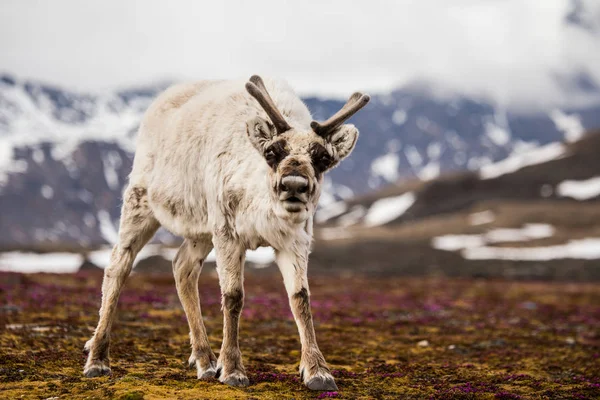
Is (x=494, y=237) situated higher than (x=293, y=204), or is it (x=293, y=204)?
(x=494, y=237)

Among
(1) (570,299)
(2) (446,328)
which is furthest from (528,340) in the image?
(1) (570,299)

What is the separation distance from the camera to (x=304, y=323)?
825cm

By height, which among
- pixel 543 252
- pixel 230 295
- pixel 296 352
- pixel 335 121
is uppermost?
pixel 543 252

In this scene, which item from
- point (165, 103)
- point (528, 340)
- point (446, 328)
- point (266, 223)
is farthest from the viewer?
point (446, 328)

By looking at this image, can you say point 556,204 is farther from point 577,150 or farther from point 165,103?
point 165,103

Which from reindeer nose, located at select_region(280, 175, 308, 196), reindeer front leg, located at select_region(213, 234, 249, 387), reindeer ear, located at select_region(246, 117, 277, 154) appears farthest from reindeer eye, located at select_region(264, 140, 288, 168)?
reindeer front leg, located at select_region(213, 234, 249, 387)

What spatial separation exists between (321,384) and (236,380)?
119cm

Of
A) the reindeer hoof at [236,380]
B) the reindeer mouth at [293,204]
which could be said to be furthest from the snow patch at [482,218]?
the reindeer mouth at [293,204]

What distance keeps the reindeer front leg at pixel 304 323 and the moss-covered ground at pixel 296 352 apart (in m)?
0.24

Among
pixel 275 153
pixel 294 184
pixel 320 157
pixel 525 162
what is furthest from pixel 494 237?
pixel 294 184

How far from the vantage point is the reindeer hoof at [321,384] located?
26.5ft

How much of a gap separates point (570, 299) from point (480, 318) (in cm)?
1776

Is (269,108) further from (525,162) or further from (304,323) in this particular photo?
(525,162)

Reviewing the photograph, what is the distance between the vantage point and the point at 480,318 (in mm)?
22609
